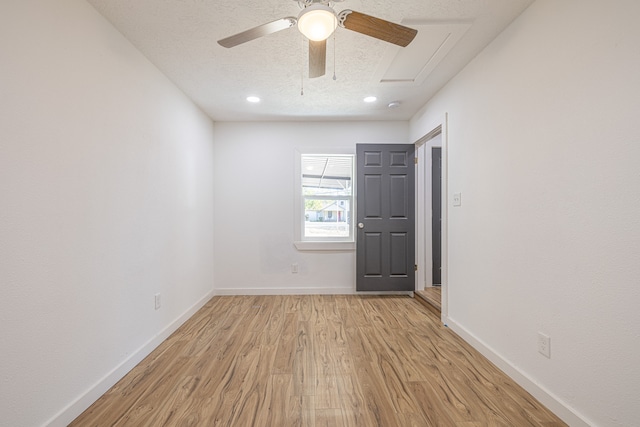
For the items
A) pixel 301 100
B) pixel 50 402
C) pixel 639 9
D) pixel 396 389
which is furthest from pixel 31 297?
pixel 639 9

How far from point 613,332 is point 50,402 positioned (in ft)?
9.02

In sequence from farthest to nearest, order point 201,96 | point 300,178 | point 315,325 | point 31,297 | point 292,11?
1. point 300,178
2. point 201,96
3. point 315,325
4. point 292,11
5. point 31,297

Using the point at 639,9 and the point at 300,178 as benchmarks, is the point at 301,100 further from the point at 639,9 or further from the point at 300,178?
the point at 639,9

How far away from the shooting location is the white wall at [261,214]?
3789 millimetres

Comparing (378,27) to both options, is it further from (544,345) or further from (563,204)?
(544,345)

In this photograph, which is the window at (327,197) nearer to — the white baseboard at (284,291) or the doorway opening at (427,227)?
the white baseboard at (284,291)

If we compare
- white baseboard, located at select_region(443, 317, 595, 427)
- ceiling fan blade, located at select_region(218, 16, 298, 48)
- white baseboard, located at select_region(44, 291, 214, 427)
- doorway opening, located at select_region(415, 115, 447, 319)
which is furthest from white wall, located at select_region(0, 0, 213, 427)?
doorway opening, located at select_region(415, 115, 447, 319)

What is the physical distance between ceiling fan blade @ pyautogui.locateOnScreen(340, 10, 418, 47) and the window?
2.40m

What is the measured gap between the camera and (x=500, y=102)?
1978mm

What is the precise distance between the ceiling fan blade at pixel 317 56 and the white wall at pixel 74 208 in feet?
4.41

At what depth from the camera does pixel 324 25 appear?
1340mm

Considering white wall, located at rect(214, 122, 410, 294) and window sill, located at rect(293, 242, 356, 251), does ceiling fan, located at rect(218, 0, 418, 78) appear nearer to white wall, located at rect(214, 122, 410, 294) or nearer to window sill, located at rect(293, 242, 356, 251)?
white wall, located at rect(214, 122, 410, 294)

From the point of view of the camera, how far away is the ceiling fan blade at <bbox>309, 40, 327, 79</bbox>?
5.03ft

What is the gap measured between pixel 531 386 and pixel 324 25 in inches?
94.8
